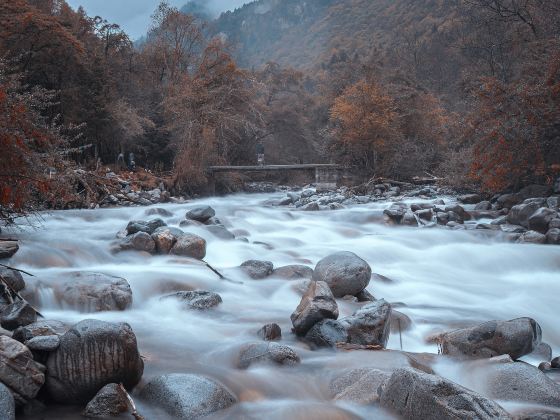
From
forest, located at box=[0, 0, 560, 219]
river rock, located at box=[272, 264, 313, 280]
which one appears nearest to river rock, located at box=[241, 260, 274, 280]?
river rock, located at box=[272, 264, 313, 280]

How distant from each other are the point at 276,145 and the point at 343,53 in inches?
1421

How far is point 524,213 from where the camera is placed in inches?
453

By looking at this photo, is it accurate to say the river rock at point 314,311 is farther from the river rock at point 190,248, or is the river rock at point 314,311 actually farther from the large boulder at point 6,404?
the river rock at point 190,248

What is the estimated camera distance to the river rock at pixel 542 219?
34.2 ft

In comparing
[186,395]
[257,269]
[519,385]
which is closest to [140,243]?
[257,269]

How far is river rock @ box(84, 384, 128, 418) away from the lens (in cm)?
328

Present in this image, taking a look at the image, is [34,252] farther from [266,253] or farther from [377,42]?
[377,42]

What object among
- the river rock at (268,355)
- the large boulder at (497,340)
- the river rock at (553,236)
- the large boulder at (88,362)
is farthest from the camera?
the river rock at (553,236)

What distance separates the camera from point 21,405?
10.7ft

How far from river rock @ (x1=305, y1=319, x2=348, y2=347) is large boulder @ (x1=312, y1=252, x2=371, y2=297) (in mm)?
1384

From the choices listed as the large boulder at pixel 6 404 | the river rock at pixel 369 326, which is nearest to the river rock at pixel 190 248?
the river rock at pixel 369 326

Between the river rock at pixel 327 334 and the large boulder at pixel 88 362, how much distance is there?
1984mm

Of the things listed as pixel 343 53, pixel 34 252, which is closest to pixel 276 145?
A: pixel 34 252

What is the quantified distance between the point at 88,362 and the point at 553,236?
940 cm
